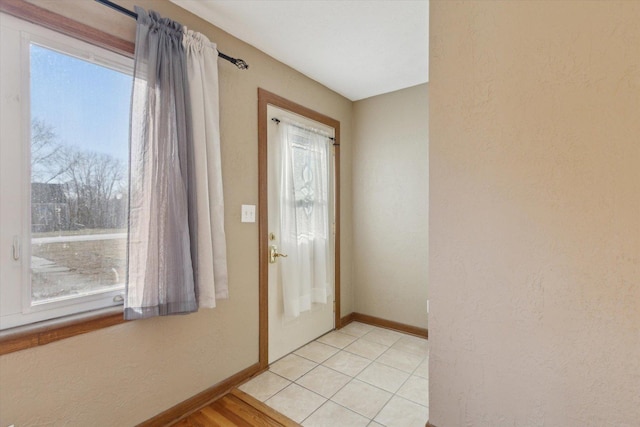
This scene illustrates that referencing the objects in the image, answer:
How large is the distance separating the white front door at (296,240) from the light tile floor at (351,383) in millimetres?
209

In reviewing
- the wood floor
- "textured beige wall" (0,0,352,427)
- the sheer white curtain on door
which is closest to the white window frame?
"textured beige wall" (0,0,352,427)

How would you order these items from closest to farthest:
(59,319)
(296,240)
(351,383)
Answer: (59,319), (351,383), (296,240)

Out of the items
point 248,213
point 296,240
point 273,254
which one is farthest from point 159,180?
point 296,240

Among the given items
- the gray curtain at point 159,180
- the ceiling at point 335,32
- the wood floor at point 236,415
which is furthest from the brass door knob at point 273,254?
the ceiling at point 335,32

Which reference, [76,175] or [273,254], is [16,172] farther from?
[273,254]

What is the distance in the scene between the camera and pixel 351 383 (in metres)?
2.17

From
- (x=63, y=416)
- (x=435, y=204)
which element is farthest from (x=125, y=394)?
(x=435, y=204)

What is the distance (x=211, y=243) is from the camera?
6.00 ft

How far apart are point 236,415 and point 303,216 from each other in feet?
5.16

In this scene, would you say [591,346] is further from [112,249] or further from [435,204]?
[112,249]

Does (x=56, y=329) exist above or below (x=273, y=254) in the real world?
below

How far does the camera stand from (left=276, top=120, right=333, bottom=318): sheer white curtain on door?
2543 mm

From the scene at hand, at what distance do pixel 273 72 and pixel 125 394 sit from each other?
2414mm

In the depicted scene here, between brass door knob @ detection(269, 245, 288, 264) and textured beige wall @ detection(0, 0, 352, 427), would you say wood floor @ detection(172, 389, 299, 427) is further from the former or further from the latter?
brass door knob @ detection(269, 245, 288, 264)
